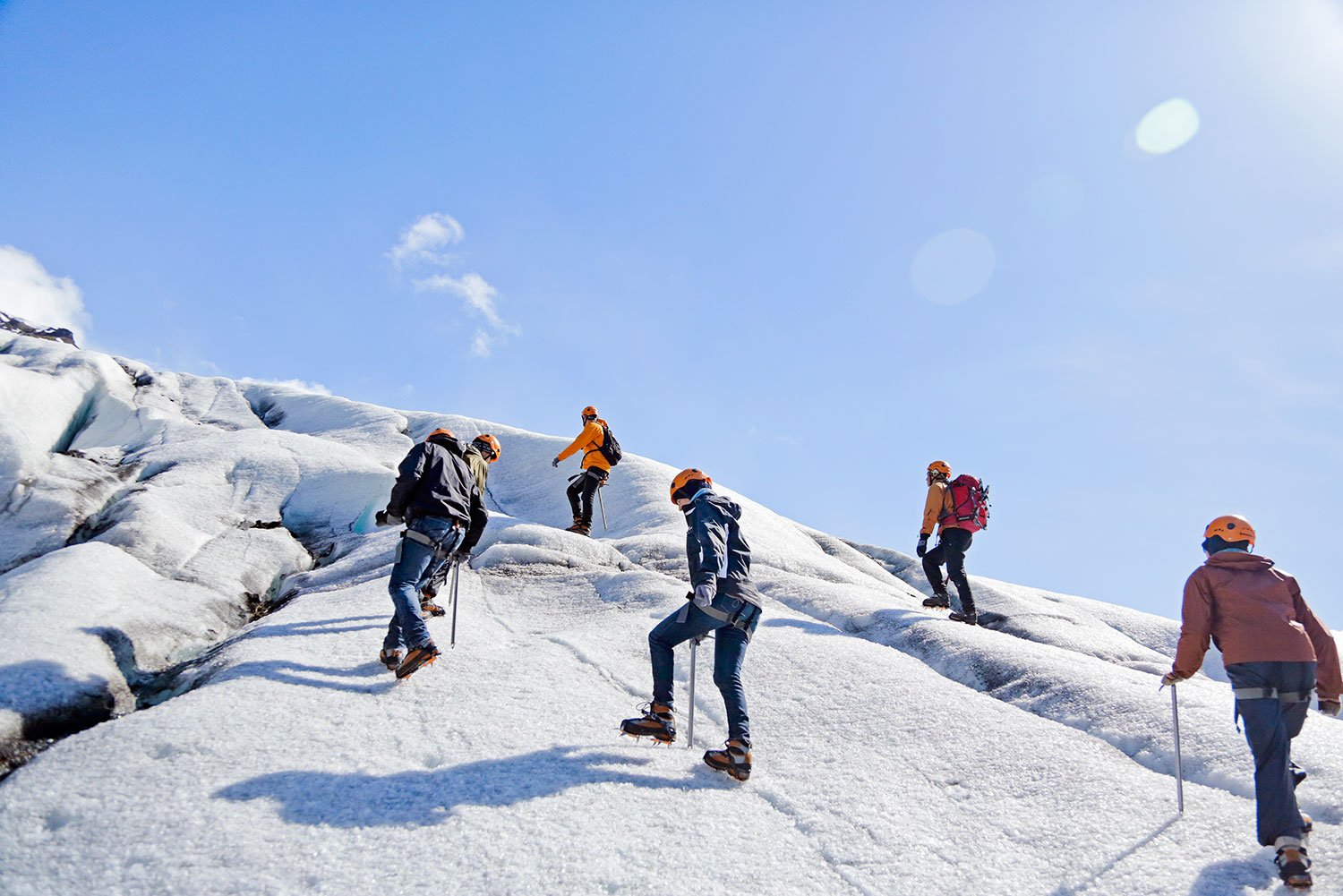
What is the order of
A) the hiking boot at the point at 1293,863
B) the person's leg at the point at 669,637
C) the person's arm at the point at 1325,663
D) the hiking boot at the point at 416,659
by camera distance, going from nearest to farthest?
the hiking boot at the point at 1293,863 → the person's arm at the point at 1325,663 → the person's leg at the point at 669,637 → the hiking boot at the point at 416,659

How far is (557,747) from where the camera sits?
6594 millimetres

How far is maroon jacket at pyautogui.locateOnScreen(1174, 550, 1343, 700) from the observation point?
18.1ft

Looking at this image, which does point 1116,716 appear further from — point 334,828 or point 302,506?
point 302,506

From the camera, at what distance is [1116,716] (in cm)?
747

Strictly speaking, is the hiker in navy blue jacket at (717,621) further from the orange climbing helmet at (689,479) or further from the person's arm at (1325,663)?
the person's arm at (1325,663)

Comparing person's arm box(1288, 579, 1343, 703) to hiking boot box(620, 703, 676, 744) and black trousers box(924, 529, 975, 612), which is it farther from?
black trousers box(924, 529, 975, 612)

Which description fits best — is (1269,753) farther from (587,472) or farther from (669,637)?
(587,472)

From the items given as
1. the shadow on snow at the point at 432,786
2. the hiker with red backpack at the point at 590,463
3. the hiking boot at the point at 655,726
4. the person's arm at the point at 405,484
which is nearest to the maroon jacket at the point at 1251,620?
the shadow on snow at the point at 432,786

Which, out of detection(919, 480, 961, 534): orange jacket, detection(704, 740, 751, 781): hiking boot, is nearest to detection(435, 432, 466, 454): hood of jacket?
detection(704, 740, 751, 781): hiking boot

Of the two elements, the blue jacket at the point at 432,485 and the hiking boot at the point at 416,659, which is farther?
the blue jacket at the point at 432,485

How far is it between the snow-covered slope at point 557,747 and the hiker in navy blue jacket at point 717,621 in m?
0.31

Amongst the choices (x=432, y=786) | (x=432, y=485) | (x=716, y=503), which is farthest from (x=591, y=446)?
(x=432, y=786)

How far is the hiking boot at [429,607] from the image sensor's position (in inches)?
425

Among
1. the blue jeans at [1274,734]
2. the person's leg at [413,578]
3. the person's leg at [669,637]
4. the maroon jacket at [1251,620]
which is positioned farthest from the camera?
the person's leg at [413,578]
